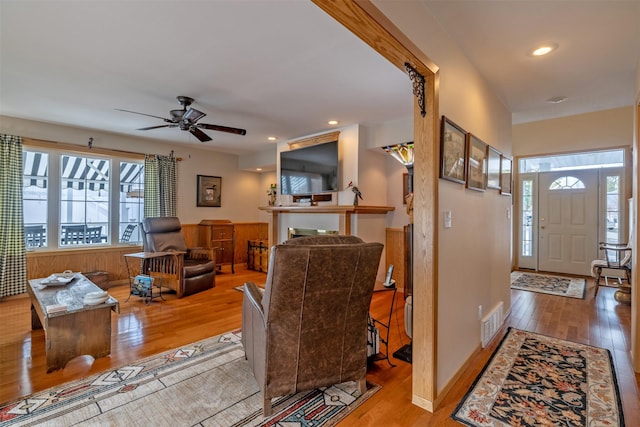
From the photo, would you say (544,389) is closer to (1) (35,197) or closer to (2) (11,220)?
(2) (11,220)

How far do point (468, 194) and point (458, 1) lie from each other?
4.23 ft

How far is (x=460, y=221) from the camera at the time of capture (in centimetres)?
224

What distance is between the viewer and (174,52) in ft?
7.96

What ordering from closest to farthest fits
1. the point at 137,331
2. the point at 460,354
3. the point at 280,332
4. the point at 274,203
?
1. the point at 280,332
2. the point at 460,354
3. the point at 137,331
4. the point at 274,203

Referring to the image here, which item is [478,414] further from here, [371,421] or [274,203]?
[274,203]

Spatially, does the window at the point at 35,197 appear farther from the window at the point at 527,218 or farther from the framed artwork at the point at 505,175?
the window at the point at 527,218

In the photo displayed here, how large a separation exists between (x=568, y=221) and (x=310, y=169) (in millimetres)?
4684

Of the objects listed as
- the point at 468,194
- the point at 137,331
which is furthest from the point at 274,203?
the point at 468,194

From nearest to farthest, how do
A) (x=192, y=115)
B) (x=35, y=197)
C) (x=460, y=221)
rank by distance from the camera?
(x=460, y=221), (x=192, y=115), (x=35, y=197)

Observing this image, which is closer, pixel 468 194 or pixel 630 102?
pixel 468 194

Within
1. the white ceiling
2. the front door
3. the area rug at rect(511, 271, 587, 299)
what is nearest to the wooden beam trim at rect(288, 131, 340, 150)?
the white ceiling

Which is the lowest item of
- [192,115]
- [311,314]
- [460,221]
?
[311,314]

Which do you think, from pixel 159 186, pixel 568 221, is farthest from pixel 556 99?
pixel 159 186

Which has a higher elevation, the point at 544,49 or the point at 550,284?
the point at 544,49
